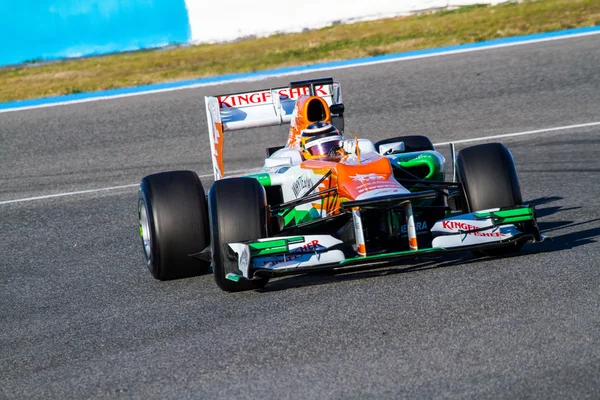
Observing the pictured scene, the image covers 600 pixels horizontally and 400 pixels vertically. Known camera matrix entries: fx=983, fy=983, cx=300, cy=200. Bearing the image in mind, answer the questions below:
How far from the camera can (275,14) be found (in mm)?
17453

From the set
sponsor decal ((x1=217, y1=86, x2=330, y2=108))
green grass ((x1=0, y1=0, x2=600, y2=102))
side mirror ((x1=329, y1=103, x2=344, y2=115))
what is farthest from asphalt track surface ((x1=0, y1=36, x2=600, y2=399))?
green grass ((x1=0, y1=0, x2=600, y2=102))

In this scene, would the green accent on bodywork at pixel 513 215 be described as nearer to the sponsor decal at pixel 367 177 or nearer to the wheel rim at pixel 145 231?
the sponsor decal at pixel 367 177

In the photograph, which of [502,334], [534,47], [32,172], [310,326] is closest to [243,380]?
[310,326]

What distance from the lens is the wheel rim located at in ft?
24.2

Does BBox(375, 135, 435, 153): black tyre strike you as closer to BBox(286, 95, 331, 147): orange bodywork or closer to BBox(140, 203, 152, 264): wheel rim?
BBox(286, 95, 331, 147): orange bodywork

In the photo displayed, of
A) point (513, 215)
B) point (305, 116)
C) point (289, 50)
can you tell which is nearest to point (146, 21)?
point (289, 50)

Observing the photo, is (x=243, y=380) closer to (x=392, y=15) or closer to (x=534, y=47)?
(x=534, y=47)

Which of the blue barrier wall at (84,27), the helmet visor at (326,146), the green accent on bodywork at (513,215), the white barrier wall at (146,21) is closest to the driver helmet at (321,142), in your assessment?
the helmet visor at (326,146)

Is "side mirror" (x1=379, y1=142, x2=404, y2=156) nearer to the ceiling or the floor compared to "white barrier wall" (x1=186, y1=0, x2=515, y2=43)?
nearer to the floor

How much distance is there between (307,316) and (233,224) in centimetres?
96

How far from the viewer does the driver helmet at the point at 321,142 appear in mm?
7879

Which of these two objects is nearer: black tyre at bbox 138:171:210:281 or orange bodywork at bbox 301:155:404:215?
orange bodywork at bbox 301:155:404:215

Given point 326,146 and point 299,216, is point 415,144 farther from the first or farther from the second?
point 299,216

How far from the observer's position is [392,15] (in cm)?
1786
